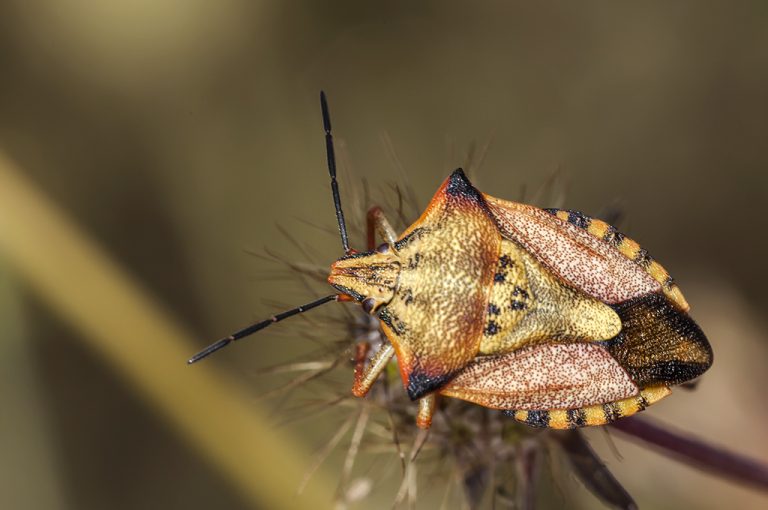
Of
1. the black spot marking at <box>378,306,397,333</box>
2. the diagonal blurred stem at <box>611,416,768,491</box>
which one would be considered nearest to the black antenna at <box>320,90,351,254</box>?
the black spot marking at <box>378,306,397,333</box>

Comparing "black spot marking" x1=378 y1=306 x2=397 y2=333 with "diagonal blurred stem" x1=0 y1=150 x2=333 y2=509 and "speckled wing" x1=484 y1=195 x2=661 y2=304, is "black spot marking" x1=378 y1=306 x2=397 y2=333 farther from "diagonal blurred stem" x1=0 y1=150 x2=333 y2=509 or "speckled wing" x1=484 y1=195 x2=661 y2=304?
"diagonal blurred stem" x1=0 y1=150 x2=333 y2=509

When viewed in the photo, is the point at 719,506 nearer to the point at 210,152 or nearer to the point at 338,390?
the point at 338,390

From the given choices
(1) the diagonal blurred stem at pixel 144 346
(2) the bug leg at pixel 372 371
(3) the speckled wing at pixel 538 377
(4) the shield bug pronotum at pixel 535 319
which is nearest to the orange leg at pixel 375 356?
(2) the bug leg at pixel 372 371

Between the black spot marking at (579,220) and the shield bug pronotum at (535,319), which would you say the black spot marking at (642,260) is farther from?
the black spot marking at (579,220)

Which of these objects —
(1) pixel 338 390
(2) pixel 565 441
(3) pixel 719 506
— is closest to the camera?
(2) pixel 565 441

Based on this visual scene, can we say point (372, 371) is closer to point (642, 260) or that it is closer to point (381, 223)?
point (381, 223)

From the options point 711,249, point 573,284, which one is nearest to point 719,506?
point 711,249
